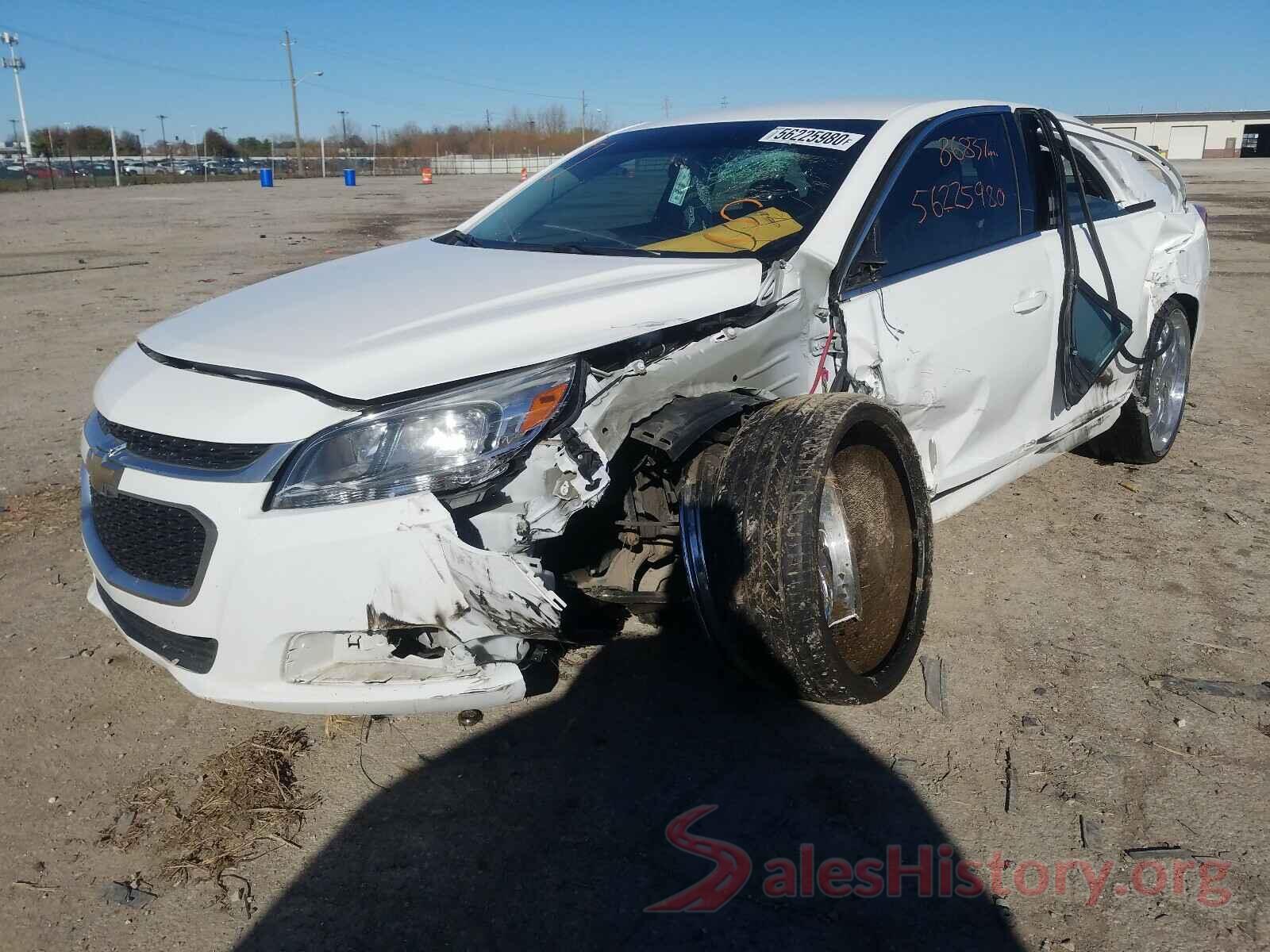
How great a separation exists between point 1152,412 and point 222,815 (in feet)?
14.4

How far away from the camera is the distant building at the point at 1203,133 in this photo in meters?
80.2

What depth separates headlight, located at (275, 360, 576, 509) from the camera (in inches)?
88.1

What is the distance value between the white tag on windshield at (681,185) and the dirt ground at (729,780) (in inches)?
62.9

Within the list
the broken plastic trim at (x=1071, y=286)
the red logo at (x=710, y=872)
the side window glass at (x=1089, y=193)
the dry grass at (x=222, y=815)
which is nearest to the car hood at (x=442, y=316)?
the dry grass at (x=222, y=815)

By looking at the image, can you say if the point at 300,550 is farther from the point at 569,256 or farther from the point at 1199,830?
the point at 1199,830

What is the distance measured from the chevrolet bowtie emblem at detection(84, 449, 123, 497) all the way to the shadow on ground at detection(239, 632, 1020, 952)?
103cm

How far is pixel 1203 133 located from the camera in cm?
8081

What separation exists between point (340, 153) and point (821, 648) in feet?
266

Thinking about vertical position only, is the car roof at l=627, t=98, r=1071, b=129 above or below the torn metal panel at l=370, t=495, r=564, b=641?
above

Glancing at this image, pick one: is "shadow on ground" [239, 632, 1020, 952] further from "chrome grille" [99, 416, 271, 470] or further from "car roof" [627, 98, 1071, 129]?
"car roof" [627, 98, 1071, 129]

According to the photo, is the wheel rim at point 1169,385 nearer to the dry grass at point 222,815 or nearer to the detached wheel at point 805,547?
the detached wheel at point 805,547

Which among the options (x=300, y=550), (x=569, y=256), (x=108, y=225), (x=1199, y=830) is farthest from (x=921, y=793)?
(x=108, y=225)

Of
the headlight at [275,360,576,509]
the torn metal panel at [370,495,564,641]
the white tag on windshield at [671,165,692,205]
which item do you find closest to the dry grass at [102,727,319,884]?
the torn metal panel at [370,495,564,641]

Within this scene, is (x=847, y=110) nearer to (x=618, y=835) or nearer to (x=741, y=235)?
(x=741, y=235)
